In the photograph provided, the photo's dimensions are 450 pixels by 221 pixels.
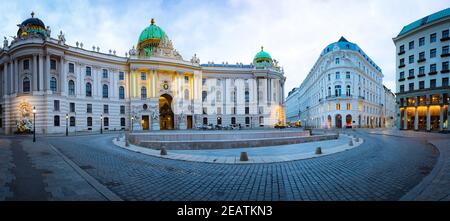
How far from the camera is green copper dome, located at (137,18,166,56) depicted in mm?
60625

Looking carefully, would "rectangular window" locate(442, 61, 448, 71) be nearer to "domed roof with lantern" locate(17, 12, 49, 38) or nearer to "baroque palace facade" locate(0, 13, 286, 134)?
"baroque palace facade" locate(0, 13, 286, 134)

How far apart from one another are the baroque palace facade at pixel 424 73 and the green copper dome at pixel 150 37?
60185 mm

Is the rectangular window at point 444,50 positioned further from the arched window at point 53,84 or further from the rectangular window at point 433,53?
the arched window at point 53,84

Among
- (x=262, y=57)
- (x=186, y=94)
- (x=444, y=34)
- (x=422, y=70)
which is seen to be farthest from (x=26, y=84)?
(x=444, y=34)

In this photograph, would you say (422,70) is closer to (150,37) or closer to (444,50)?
(444,50)

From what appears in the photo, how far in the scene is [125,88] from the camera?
173 ft

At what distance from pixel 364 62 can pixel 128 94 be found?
66.1 m

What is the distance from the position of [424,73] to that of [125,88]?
6562 centimetres

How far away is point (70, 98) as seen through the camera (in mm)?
43938

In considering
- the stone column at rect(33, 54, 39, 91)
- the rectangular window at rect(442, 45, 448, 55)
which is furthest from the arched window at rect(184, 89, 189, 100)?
the rectangular window at rect(442, 45, 448, 55)
